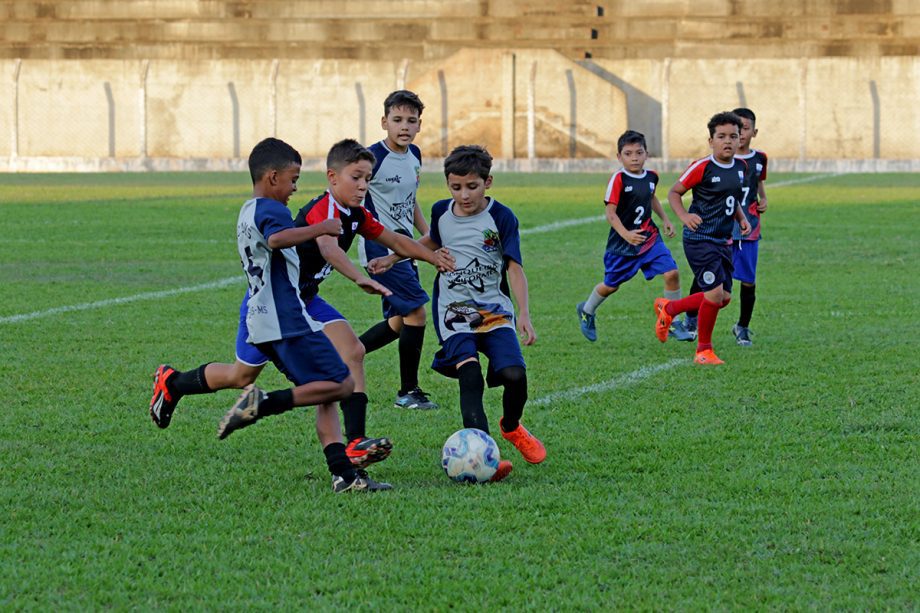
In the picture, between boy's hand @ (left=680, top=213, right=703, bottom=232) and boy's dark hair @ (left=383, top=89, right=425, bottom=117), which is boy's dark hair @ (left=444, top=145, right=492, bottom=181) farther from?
boy's hand @ (left=680, top=213, right=703, bottom=232)

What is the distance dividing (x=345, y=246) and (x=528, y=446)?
1254 millimetres

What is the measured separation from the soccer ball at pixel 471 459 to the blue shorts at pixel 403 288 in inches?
82.8

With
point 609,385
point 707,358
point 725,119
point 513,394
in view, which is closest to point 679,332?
point 707,358

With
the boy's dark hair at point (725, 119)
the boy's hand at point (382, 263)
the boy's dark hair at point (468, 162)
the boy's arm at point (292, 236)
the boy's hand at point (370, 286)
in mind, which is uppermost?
the boy's dark hair at point (725, 119)

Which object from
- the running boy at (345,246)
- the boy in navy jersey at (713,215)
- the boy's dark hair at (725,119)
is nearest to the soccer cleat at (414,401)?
the running boy at (345,246)

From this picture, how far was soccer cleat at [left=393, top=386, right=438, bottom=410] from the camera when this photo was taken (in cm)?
762

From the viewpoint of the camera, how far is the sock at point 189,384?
626 cm

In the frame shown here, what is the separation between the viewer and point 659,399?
7.70 m

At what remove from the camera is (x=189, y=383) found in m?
6.27

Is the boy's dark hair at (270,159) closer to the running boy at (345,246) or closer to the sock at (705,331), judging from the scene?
the running boy at (345,246)

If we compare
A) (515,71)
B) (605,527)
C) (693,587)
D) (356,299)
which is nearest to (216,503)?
(605,527)

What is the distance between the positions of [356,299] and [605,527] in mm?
7430

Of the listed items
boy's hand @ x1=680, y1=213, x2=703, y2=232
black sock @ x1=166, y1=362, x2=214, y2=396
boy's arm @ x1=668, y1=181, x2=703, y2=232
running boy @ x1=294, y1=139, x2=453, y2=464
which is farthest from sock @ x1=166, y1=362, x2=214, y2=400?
boy's hand @ x1=680, y1=213, x2=703, y2=232

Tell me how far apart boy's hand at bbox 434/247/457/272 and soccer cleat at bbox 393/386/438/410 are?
1462 millimetres
